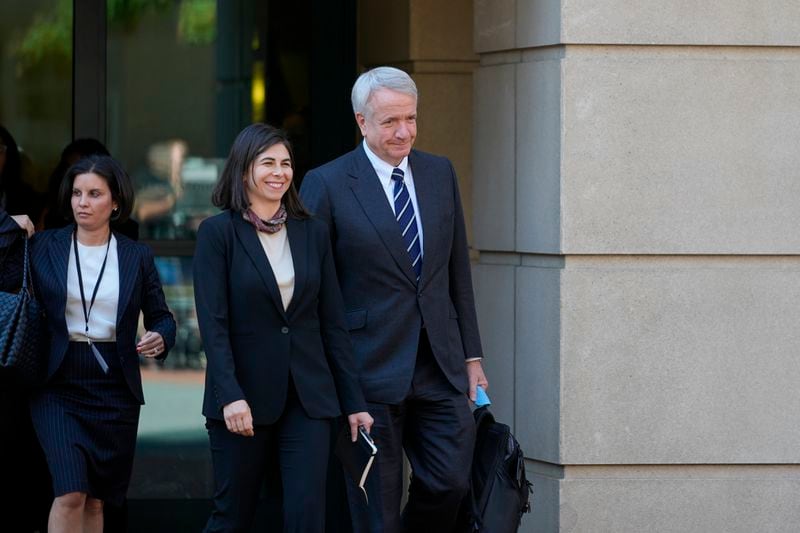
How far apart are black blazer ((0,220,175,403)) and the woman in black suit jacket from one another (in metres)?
0.81

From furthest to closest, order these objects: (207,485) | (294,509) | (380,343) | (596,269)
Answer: (207,485) → (596,269) → (380,343) → (294,509)

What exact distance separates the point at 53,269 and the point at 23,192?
185 cm

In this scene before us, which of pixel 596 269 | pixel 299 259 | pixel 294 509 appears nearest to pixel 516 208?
pixel 596 269

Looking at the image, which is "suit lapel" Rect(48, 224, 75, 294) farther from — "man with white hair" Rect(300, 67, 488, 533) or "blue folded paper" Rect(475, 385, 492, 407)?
"blue folded paper" Rect(475, 385, 492, 407)

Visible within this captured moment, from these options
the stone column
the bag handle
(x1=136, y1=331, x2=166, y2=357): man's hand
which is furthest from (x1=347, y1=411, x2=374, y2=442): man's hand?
the bag handle

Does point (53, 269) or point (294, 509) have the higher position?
point (53, 269)

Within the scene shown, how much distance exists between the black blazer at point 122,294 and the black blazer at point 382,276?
81 cm

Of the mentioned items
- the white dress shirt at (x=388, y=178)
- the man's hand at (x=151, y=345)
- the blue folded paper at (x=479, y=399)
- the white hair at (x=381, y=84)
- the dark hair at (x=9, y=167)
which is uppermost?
the white hair at (x=381, y=84)

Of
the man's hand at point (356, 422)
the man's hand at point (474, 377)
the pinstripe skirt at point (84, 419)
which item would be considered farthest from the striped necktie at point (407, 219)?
the pinstripe skirt at point (84, 419)

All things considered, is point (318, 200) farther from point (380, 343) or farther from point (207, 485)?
point (207, 485)

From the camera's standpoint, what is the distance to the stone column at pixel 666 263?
6.68m

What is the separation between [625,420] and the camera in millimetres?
6770

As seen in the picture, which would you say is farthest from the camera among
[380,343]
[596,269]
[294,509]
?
[596,269]

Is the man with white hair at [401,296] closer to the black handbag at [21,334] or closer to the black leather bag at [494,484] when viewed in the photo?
the black leather bag at [494,484]
